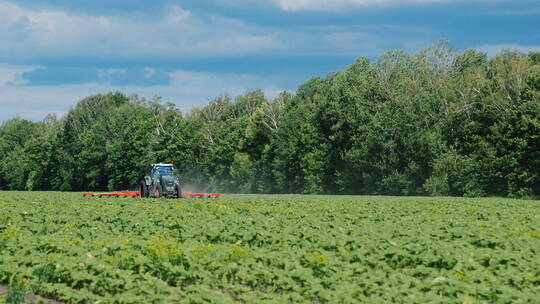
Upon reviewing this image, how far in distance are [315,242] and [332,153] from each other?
178ft

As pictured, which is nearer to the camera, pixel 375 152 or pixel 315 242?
pixel 315 242

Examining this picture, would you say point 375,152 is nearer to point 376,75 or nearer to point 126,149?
point 376,75

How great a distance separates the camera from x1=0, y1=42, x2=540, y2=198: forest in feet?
176

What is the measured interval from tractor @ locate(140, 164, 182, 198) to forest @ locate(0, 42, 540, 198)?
990 inches

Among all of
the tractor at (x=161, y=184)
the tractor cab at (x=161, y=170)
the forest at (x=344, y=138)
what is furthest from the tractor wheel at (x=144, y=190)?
the forest at (x=344, y=138)

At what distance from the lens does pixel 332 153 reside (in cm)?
6881

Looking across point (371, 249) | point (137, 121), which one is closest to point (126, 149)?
point (137, 121)

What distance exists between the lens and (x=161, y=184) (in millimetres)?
38875

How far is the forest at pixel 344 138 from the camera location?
5356 cm

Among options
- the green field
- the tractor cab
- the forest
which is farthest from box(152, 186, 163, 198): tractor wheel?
the forest

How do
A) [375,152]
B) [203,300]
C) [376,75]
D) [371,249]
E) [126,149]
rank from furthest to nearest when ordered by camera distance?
[126,149], [376,75], [375,152], [371,249], [203,300]

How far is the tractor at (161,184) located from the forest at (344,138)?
82.5ft

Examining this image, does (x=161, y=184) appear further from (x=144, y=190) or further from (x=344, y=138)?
(x=344, y=138)

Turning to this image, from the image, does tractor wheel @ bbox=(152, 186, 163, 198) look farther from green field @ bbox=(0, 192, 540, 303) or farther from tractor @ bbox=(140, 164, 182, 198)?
green field @ bbox=(0, 192, 540, 303)
